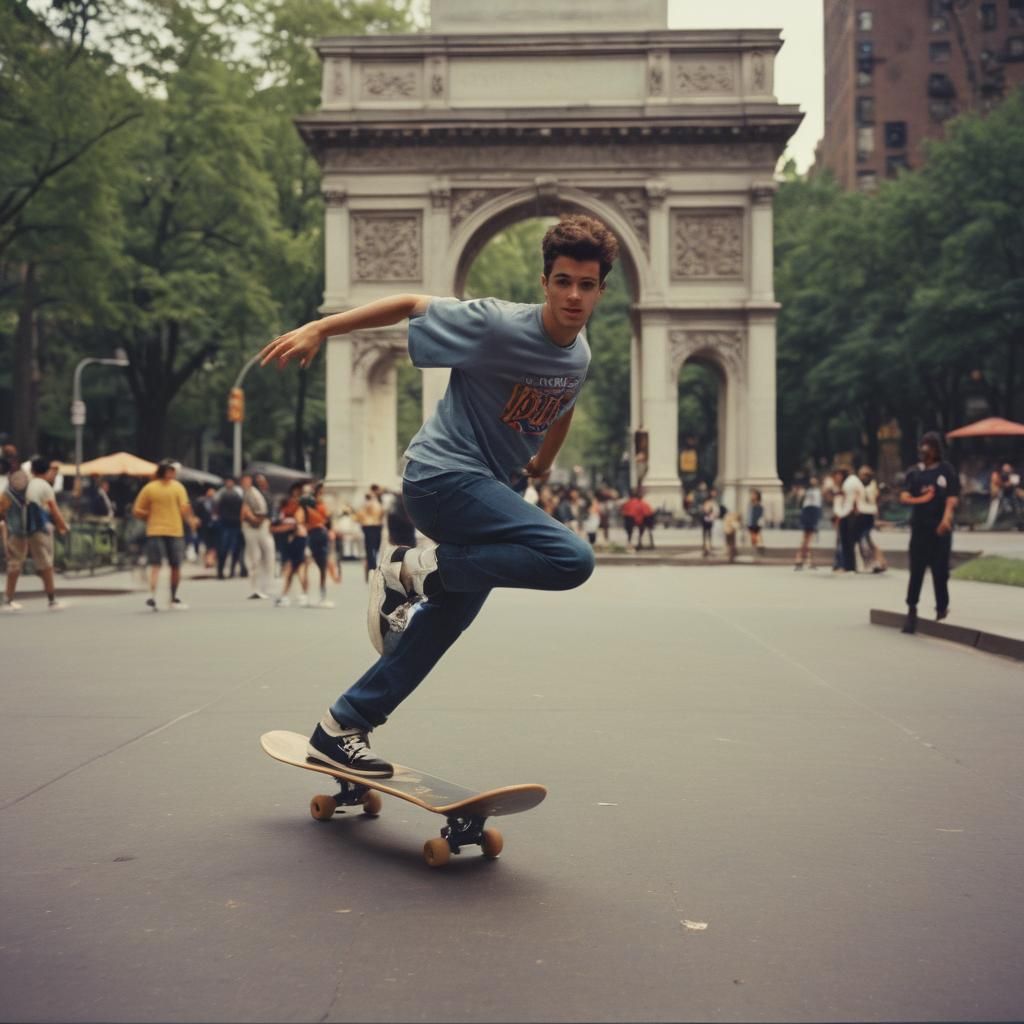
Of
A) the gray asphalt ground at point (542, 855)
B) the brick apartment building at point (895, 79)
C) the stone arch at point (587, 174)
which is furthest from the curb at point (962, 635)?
the brick apartment building at point (895, 79)

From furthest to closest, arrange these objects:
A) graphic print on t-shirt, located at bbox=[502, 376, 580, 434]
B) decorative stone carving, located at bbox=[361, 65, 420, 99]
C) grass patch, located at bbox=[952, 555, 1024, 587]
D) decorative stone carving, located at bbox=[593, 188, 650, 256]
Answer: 1. decorative stone carving, located at bbox=[593, 188, 650, 256]
2. decorative stone carving, located at bbox=[361, 65, 420, 99]
3. grass patch, located at bbox=[952, 555, 1024, 587]
4. graphic print on t-shirt, located at bbox=[502, 376, 580, 434]

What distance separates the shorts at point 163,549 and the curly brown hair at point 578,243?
13.3m

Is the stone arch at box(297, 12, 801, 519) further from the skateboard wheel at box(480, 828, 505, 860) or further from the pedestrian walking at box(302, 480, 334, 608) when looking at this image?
the skateboard wheel at box(480, 828, 505, 860)

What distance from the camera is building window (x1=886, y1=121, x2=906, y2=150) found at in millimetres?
93625

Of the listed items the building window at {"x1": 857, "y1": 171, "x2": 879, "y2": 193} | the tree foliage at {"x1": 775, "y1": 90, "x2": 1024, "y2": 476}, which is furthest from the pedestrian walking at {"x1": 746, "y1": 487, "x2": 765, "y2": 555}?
the building window at {"x1": 857, "y1": 171, "x2": 879, "y2": 193}

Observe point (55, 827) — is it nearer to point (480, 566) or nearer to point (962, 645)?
point (480, 566)

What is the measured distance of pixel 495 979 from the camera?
11.5 feet

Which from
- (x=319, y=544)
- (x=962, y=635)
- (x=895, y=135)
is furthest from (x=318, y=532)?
(x=895, y=135)

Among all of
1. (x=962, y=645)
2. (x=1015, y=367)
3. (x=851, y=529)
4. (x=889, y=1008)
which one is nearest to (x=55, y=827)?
(x=889, y=1008)

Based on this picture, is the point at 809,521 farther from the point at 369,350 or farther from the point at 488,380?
the point at 488,380

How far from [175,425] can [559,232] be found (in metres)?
49.6

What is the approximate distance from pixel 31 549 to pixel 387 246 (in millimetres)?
30450

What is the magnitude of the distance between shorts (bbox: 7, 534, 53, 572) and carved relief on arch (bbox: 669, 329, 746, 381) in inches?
1198

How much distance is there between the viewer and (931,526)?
13875 mm
